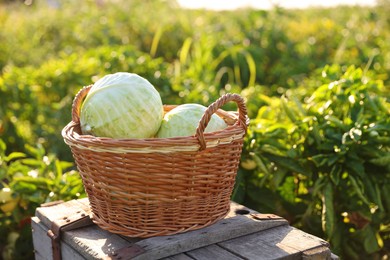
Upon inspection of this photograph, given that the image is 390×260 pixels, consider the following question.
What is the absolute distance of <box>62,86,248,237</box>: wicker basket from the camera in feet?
5.79

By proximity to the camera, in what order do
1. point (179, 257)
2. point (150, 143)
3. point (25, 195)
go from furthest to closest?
point (25, 195), point (179, 257), point (150, 143)

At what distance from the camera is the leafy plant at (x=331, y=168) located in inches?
101

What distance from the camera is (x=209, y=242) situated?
1937 millimetres

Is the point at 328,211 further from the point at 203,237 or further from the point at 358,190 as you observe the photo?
the point at 203,237

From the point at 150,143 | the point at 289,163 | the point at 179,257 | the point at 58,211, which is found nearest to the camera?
the point at 150,143

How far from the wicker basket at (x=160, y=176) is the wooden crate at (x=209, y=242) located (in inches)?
1.8

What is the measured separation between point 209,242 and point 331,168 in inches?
36.5


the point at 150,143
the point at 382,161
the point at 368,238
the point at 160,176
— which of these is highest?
the point at 150,143

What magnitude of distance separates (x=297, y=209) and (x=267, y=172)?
289 mm

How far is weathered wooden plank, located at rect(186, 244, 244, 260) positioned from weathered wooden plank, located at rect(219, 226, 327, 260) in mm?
24

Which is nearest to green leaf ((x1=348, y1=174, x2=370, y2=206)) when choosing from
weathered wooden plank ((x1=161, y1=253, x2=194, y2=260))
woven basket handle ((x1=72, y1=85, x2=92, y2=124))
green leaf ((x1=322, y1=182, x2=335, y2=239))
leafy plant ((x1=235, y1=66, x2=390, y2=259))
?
leafy plant ((x1=235, y1=66, x2=390, y2=259))

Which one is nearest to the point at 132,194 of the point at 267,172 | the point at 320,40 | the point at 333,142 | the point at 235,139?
the point at 235,139

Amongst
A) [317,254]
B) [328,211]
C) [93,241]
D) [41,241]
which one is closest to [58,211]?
[41,241]

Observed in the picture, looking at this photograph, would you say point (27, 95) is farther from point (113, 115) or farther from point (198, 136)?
point (198, 136)
